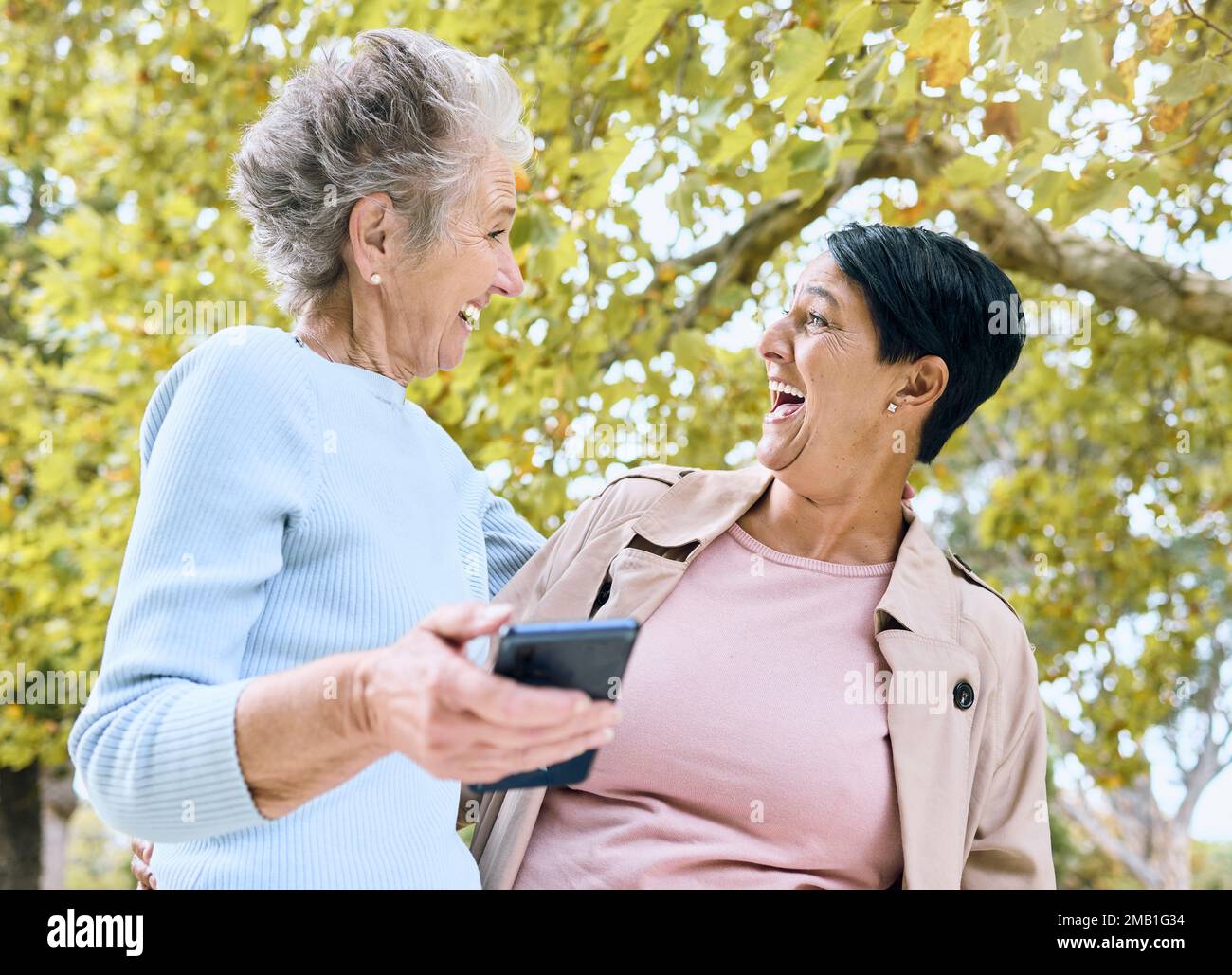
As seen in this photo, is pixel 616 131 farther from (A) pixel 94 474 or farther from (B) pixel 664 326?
(A) pixel 94 474

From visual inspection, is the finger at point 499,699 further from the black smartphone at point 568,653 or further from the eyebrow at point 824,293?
the eyebrow at point 824,293

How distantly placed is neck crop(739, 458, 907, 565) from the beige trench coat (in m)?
0.06

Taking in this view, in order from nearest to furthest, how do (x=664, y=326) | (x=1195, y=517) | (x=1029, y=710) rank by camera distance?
(x=1029, y=710) → (x=664, y=326) → (x=1195, y=517)

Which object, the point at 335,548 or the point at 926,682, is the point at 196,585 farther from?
the point at 926,682

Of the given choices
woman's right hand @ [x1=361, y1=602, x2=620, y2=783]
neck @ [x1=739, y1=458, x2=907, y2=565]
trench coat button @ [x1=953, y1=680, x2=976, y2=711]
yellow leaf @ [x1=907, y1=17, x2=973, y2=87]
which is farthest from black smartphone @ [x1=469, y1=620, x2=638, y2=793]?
yellow leaf @ [x1=907, y1=17, x2=973, y2=87]

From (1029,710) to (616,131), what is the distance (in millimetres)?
1877

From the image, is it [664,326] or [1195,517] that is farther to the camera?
[1195,517]

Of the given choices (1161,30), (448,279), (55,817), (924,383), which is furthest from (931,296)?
(55,817)

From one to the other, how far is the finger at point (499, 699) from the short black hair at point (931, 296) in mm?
1393

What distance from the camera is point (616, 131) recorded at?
3.13 metres

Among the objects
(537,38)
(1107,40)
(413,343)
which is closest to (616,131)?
(537,38)

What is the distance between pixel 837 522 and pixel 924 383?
0.33m
